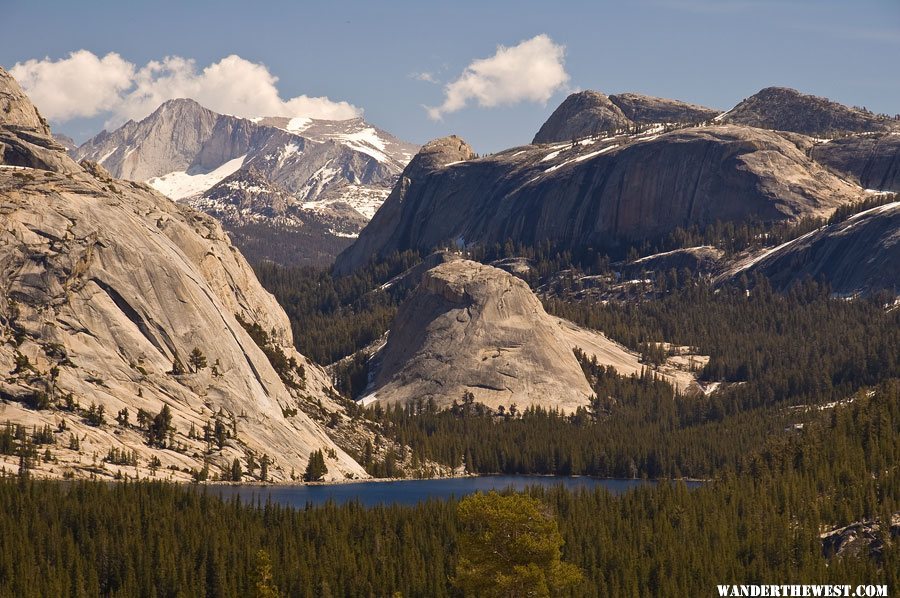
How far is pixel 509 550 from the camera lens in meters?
118

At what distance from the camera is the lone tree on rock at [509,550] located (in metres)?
117

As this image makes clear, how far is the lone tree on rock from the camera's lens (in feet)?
383

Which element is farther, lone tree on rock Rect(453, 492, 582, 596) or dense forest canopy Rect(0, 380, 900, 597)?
dense forest canopy Rect(0, 380, 900, 597)

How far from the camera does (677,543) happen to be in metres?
168

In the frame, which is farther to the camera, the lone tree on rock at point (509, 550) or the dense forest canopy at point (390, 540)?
the dense forest canopy at point (390, 540)

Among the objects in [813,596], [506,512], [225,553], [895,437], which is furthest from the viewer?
[895,437]

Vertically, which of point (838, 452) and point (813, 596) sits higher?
point (838, 452)

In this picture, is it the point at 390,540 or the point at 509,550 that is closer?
the point at 509,550

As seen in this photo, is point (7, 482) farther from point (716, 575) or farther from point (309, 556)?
point (716, 575)

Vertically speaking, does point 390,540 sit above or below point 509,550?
above

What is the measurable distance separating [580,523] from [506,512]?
60.6m

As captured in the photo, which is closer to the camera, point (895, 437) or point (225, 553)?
point (225, 553)

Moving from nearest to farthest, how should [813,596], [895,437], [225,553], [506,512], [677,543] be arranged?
[506,512] < [813,596] < [225,553] < [677,543] < [895,437]

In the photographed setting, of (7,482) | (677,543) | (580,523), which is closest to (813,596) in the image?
(677,543)
